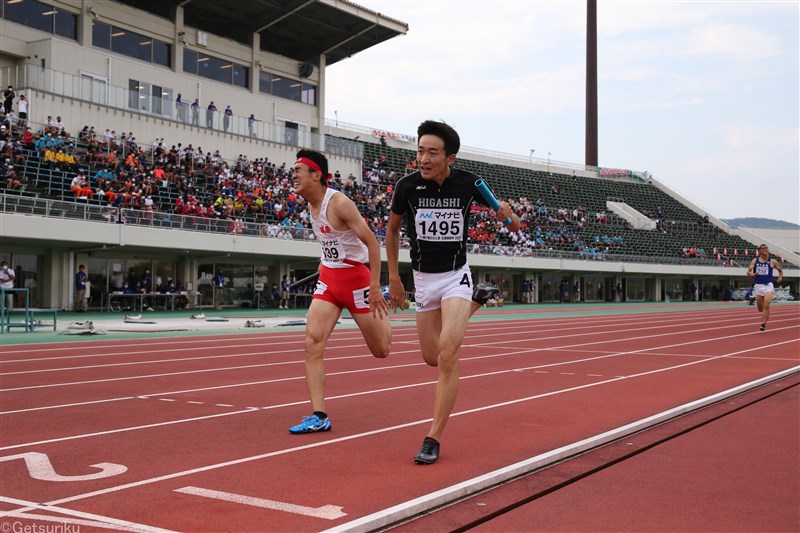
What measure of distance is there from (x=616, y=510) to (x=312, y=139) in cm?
4032

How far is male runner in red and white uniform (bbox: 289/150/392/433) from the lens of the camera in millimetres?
6648

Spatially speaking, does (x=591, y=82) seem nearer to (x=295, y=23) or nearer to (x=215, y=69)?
(x=295, y=23)

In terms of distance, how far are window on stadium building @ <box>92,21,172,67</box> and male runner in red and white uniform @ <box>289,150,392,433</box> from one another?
32.3m

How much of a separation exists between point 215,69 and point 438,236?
38.0 meters

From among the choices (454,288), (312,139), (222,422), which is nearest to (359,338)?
(222,422)

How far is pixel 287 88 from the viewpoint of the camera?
1806 inches

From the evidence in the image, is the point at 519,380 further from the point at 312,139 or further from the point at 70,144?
the point at 312,139

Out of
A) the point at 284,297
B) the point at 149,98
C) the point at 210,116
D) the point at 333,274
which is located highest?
the point at 149,98

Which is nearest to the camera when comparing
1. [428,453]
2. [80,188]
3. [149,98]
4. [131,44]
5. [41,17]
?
[428,453]

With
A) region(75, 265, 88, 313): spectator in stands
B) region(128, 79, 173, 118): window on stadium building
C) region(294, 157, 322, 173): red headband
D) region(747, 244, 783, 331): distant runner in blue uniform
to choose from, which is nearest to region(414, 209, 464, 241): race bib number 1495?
region(294, 157, 322, 173): red headband

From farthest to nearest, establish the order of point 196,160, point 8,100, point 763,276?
point 196,160, point 8,100, point 763,276

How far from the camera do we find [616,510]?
4312 mm

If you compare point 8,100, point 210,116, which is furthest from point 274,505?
point 210,116

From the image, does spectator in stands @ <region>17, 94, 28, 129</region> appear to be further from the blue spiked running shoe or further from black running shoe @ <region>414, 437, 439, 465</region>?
black running shoe @ <region>414, 437, 439, 465</region>
